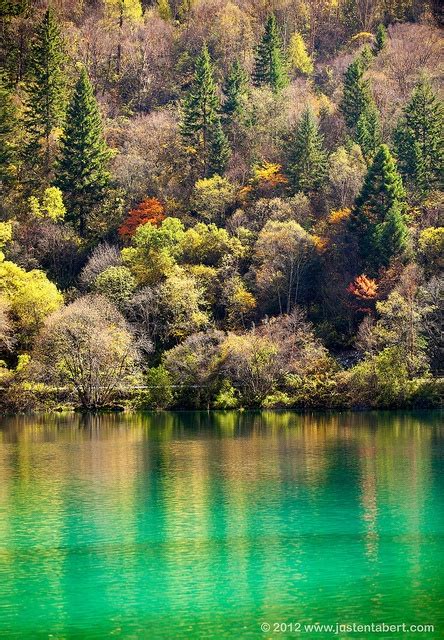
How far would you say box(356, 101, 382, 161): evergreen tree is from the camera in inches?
3681

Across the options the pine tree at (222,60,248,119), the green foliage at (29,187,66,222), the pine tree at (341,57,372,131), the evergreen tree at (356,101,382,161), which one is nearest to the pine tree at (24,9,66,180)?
the green foliage at (29,187,66,222)

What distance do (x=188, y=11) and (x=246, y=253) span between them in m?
72.9

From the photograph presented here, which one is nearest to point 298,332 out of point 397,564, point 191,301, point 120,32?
point 191,301

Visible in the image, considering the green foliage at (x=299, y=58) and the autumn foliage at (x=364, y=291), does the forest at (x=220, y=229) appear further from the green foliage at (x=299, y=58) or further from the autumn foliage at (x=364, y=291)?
the green foliage at (x=299, y=58)

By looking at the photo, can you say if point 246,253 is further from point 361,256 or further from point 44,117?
point 44,117

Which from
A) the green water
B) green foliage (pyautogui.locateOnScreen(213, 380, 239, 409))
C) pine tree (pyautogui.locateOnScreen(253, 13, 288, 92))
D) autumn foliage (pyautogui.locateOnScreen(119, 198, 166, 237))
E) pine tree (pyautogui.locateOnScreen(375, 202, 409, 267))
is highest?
pine tree (pyautogui.locateOnScreen(253, 13, 288, 92))

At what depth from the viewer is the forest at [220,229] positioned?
229 feet

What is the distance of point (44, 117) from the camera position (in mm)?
99312

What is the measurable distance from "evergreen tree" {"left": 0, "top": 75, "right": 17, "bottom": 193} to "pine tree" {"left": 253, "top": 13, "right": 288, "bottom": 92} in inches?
1226

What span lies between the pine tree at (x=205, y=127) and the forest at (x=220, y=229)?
8.2 inches

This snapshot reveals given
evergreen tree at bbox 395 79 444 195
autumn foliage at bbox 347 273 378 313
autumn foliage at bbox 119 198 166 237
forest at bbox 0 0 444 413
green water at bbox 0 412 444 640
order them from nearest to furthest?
green water at bbox 0 412 444 640 → forest at bbox 0 0 444 413 → autumn foliage at bbox 347 273 378 313 → evergreen tree at bbox 395 79 444 195 → autumn foliage at bbox 119 198 166 237

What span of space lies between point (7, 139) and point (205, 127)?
1939 cm

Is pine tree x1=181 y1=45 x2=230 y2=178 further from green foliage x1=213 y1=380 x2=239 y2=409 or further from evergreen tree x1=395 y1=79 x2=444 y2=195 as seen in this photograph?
green foliage x1=213 y1=380 x2=239 y2=409

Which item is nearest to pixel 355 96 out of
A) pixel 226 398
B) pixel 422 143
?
pixel 422 143
